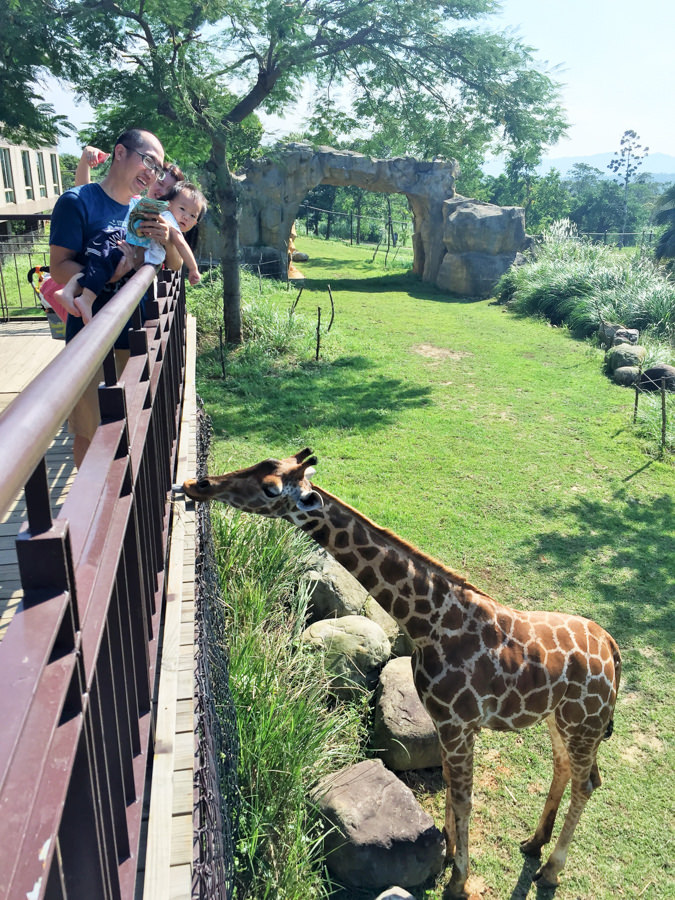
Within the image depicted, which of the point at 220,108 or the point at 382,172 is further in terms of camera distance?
the point at 382,172

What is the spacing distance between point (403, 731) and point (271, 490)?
2.23m

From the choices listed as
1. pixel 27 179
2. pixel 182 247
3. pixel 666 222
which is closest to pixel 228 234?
pixel 182 247

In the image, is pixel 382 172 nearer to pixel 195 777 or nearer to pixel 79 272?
pixel 79 272

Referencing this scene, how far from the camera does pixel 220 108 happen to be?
38.4 feet

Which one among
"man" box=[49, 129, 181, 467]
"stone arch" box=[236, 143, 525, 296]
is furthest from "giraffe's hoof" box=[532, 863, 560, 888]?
"stone arch" box=[236, 143, 525, 296]

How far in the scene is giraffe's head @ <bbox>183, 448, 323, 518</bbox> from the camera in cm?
317

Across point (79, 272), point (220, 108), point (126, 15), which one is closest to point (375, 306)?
point (220, 108)

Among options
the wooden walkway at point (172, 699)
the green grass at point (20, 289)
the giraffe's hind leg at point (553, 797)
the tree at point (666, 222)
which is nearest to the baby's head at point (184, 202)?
the wooden walkway at point (172, 699)

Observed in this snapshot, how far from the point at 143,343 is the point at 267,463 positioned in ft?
2.99

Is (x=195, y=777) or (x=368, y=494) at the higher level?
(x=195, y=777)

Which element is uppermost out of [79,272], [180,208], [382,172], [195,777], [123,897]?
[382,172]

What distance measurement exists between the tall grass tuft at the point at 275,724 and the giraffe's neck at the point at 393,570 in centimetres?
99

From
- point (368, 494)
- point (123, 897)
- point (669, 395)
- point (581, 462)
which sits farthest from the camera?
point (669, 395)

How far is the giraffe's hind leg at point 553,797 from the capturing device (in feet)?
13.3
